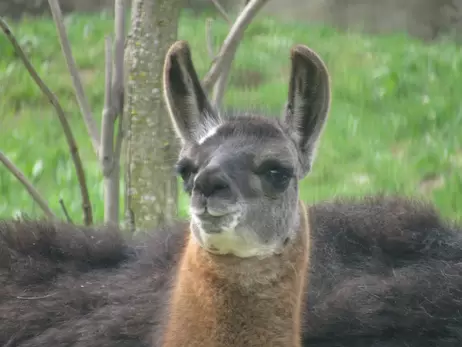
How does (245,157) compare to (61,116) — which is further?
(61,116)

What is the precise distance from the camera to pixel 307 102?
2619mm

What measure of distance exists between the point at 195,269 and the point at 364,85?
5277 mm

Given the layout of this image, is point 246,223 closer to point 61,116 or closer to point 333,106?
point 61,116

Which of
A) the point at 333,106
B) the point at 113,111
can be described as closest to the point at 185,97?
the point at 113,111

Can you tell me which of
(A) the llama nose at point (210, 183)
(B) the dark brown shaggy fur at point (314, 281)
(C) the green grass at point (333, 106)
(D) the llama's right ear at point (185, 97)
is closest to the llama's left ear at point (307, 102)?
(D) the llama's right ear at point (185, 97)

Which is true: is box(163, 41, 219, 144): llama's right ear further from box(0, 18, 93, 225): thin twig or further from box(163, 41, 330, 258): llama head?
box(0, 18, 93, 225): thin twig

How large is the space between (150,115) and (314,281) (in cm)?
112

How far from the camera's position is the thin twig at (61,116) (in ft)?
11.9

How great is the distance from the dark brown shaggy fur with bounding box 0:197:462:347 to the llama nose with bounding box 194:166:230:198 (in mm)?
745

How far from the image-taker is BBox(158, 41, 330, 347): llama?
2.30 meters

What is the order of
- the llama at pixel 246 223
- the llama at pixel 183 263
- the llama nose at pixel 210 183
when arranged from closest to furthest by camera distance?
the llama nose at pixel 210 183 < the llama at pixel 246 223 < the llama at pixel 183 263

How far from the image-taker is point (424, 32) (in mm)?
10633

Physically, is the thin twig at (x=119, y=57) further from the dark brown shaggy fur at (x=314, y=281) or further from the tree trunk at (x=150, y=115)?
the dark brown shaggy fur at (x=314, y=281)

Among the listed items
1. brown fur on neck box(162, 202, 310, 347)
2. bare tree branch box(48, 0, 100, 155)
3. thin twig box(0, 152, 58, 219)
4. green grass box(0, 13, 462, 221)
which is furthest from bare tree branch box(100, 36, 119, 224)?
brown fur on neck box(162, 202, 310, 347)
